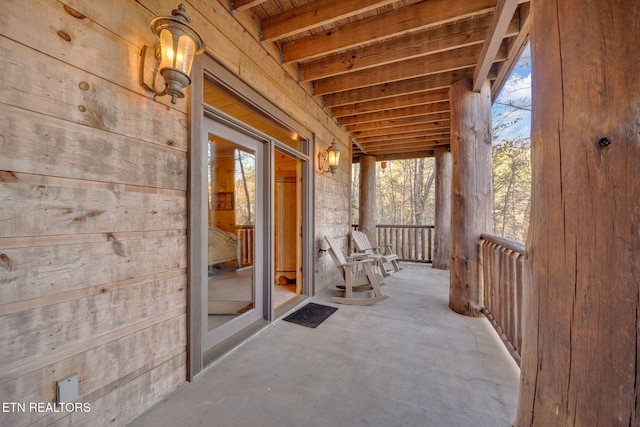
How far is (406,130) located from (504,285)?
334 centimetres

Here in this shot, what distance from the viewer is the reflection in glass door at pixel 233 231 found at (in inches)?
82.9

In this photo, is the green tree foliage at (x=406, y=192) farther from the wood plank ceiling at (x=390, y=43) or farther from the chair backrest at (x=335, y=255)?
the chair backrest at (x=335, y=255)

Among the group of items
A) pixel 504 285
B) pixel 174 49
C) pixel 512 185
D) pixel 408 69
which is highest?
pixel 408 69

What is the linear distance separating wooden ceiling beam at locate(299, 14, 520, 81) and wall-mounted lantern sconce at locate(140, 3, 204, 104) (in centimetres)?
192

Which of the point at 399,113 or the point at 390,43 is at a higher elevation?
the point at 390,43

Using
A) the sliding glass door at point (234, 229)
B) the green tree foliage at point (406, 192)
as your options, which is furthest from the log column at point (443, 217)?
the green tree foliage at point (406, 192)

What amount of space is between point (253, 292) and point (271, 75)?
7.33 ft

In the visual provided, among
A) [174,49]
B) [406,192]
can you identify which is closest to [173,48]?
[174,49]

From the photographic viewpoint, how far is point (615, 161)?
30.1 inches

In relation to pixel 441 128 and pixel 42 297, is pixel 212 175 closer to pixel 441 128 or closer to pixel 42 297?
pixel 42 297

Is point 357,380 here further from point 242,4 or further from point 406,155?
point 406,155

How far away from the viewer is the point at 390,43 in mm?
2662

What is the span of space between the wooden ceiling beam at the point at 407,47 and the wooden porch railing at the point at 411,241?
4.21m

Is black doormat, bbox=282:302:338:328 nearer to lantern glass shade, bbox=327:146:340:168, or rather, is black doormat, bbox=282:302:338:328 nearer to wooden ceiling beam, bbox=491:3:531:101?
lantern glass shade, bbox=327:146:340:168
